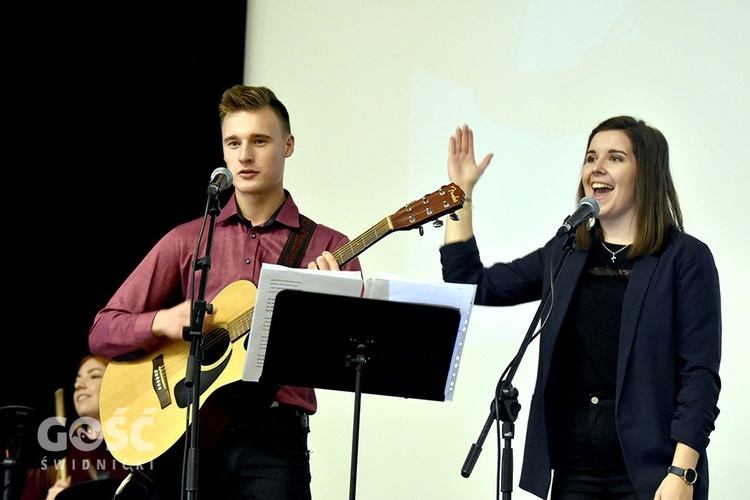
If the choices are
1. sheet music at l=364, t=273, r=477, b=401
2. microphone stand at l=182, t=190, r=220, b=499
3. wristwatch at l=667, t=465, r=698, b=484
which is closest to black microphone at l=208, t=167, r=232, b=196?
microphone stand at l=182, t=190, r=220, b=499

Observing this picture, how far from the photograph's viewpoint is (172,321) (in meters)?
3.27

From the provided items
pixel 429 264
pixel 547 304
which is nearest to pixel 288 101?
pixel 429 264

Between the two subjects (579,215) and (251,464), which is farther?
(251,464)

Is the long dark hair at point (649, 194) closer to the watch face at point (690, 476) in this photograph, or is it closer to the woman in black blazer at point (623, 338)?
the woman in black blazer at point (623, 338)

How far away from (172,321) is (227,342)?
0.22 metres

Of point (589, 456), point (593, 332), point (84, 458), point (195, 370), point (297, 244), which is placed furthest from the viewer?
point (84, 458)

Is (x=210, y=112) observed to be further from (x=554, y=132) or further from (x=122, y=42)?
(x=554, y=132)

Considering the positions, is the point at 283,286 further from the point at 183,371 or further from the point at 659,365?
the point at 659,365

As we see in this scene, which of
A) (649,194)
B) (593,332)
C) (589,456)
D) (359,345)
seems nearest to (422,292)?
(359,345)

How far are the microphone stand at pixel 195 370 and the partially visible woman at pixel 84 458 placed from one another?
187cm

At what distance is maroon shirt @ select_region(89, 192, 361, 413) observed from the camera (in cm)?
334

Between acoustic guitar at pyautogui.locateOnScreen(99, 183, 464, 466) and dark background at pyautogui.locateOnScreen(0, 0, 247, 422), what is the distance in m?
1.62

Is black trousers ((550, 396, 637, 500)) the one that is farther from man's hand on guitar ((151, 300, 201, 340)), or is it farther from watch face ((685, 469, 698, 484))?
man's hand on guitar ((151, 300, 201, 340))

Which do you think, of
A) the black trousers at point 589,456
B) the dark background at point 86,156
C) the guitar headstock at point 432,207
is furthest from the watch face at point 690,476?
the dark background at point 86,156
